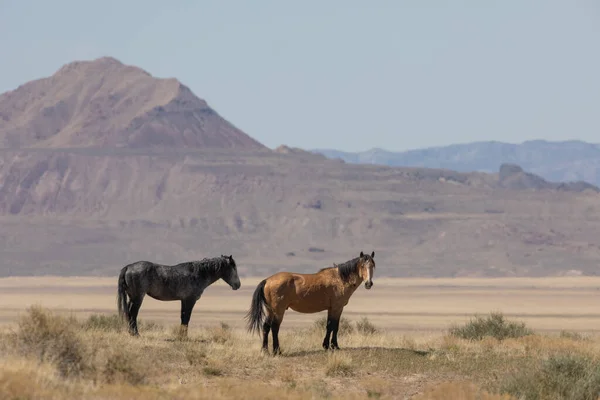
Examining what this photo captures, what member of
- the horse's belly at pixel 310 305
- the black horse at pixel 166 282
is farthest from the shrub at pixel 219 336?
the horse's belly at pixel 310 305

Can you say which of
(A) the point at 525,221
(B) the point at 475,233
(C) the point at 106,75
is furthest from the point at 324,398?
(C) the point at 106,75

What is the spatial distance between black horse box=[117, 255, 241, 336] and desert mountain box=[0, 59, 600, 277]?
8983 centimetres

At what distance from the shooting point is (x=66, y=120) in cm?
17812

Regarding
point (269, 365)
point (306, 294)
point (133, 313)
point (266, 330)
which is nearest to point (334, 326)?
point (306, 294)

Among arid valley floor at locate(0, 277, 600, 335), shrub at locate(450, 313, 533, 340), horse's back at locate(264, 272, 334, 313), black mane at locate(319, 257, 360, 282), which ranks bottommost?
arid valley floor at locate(0, 277, 600, 335)

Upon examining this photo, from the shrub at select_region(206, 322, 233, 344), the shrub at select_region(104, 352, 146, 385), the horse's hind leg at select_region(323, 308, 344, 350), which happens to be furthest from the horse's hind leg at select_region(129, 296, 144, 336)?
the shrub at select_region(104, 352, 146, 385)

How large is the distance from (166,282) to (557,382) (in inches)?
317

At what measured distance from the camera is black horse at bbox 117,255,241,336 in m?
22.0

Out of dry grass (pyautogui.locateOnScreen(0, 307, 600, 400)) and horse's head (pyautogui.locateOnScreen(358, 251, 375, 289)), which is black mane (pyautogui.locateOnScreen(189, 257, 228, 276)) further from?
horse's head (pyautogui.locateOnScreen(358, 251, 375, 289))

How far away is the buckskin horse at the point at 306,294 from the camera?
2016cm

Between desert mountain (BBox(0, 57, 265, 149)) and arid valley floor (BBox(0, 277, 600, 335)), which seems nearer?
arid valley floor (BBox(0, 277, 600, 335))

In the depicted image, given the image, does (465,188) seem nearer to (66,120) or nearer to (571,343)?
(66,120)

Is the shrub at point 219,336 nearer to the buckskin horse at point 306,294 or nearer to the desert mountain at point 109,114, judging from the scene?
the buckskin horse at point 306,294

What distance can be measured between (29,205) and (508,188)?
65354mm
